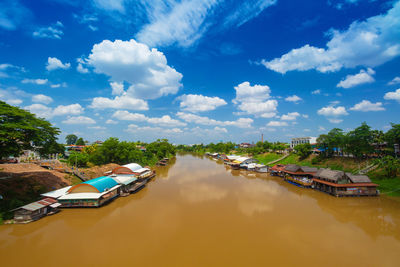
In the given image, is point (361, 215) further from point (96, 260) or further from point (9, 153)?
point (9, 153)

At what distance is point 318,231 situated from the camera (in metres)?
14.9

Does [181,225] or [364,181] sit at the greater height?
[364,181]

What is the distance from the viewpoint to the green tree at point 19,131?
51.3ft

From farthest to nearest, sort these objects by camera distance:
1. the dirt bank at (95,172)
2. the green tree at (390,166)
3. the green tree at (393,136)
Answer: the green tree at (393,136) < the dirt bank at (95,172) < the green tree at (390,166)

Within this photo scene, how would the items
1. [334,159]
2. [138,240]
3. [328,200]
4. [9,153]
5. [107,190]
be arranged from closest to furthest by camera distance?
[138,240], [9,153], [107,190], [328,200], [334,159]

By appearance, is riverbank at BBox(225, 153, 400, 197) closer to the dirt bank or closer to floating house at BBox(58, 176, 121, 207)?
floating house at BBox(58, 176, 121, 207)

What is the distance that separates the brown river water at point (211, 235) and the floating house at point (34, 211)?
0.65 metres

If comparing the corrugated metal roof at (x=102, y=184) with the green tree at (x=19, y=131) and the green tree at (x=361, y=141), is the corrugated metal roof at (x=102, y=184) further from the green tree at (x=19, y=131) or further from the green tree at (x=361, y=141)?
the green tree at (x=361, y=141)

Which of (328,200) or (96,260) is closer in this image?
(96,260)

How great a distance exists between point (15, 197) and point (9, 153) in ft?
17.4

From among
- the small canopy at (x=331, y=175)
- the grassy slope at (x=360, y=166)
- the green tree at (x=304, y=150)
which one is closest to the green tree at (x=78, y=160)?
the small canopy at (x=331, y=175)

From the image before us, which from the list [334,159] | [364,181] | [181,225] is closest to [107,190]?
[181,225]

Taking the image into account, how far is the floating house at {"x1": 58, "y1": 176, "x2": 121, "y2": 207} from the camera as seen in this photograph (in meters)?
19.0

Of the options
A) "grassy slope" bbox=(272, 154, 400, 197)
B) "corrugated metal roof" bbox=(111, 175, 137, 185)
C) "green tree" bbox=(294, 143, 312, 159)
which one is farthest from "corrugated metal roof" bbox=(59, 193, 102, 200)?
"green tree" bbox=(294, 143, 312, 159)
